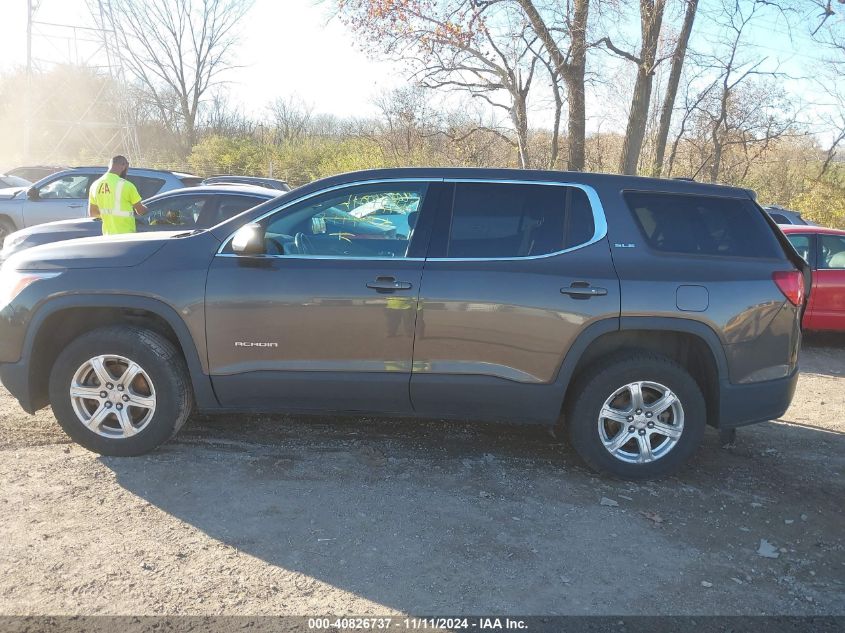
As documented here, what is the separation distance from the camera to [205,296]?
4.13 metres

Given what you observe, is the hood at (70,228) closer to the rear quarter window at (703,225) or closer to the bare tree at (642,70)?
the rear quarter window at (703,225)

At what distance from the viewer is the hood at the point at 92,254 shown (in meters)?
4.22

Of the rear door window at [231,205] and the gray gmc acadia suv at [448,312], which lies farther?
the rear door window at [231,205]

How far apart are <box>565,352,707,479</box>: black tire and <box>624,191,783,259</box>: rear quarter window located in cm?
72

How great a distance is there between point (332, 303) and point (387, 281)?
35 centimetres

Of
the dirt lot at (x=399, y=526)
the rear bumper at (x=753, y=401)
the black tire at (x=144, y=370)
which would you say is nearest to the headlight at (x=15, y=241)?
the dirt lot at (x=399, y=526)

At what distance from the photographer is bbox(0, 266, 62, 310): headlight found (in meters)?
4.23

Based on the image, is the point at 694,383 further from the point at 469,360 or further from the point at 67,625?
the point at 67,625

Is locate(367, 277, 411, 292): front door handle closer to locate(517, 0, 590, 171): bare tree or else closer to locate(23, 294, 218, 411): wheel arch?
locate(23, 294, 218, 411): wheel arch

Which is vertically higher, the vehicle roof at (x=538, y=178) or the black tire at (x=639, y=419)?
the vehicle roof at (x=538, y=178)

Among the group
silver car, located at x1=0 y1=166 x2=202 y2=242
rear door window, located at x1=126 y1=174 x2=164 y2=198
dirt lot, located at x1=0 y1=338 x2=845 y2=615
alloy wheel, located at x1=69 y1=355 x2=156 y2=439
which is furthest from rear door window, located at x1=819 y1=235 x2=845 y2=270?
silver car, located at x1=0 y1=166 x2=202 y2=242

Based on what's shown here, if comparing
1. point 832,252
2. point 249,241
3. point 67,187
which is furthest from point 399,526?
point 67,187

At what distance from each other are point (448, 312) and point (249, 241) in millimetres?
1240

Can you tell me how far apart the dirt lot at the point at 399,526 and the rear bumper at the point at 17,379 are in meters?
0.37
